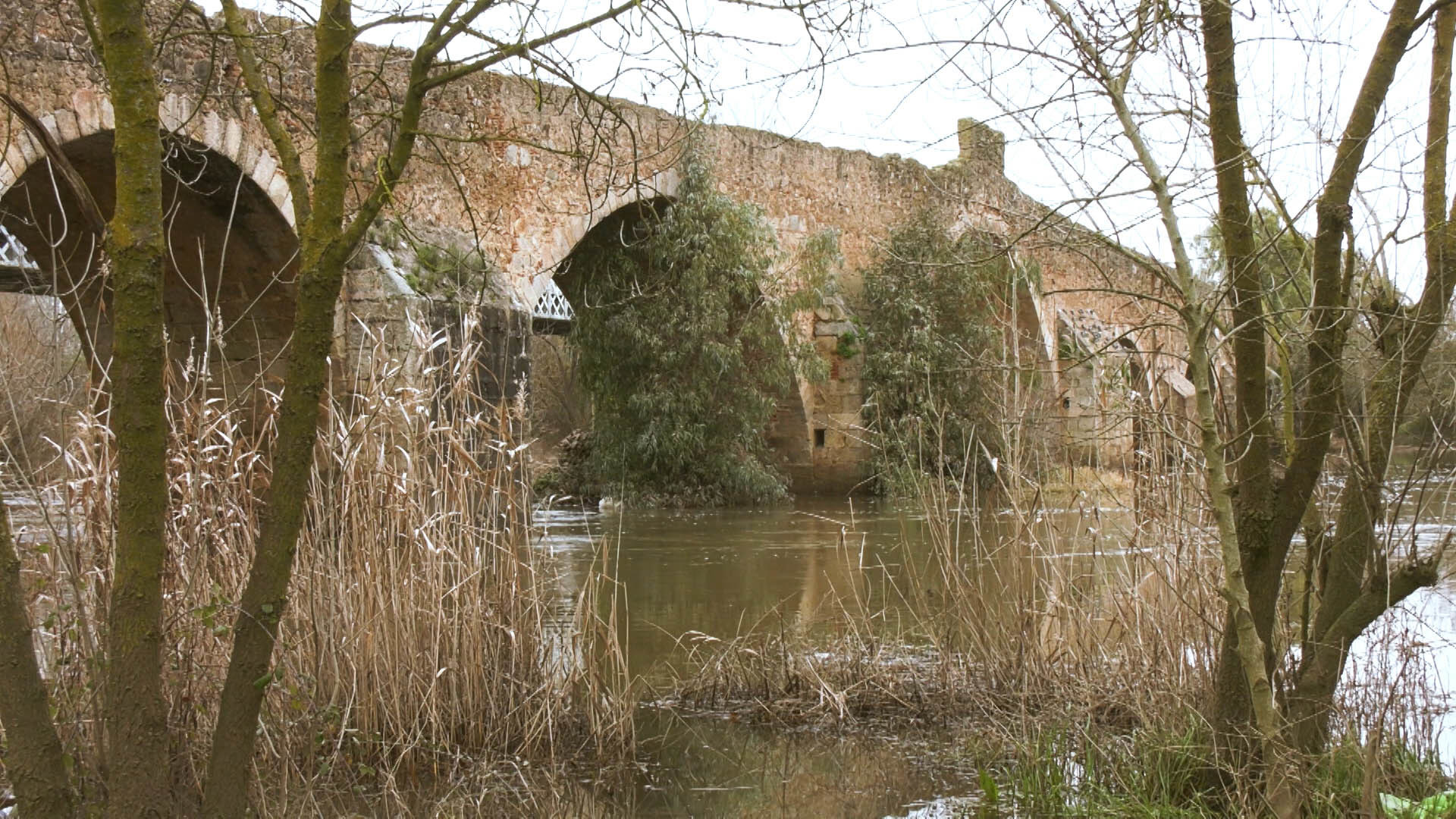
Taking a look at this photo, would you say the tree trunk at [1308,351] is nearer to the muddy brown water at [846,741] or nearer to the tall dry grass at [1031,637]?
the muddy brown water at [846,741]

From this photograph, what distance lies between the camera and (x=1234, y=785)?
3.07 metres

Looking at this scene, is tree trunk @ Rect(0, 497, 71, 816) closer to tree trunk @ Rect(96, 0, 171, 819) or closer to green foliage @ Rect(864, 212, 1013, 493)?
tree trunk @ Rect(96, 0, 171, 819)

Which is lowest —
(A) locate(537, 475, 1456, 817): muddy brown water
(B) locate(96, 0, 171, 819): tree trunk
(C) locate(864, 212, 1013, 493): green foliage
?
(A) locate(537, 475, 1456, 817): muddy brown water

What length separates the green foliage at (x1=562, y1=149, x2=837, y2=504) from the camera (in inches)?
506

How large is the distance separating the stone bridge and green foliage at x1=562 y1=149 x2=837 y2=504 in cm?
51

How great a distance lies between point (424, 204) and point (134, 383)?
7.44 meters

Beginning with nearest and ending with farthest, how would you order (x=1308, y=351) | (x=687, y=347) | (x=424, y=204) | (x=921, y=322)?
(x=1308, y=351) < (x=424, y=204) < (x=687, y=347) < (x=921, y=322)

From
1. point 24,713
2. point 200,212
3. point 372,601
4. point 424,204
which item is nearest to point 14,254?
point 200,212

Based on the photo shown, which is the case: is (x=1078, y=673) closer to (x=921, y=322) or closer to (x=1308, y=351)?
(x=1308, y=351)

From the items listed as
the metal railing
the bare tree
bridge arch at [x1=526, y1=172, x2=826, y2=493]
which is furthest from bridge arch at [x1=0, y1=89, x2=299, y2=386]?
the bare tree

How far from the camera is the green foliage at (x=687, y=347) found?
1285 cm

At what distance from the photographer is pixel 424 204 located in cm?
945

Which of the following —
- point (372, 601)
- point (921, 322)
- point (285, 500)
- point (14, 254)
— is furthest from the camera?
point (921, 322)

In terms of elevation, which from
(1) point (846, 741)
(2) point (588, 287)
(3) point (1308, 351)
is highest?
(2) point (588, 287)
